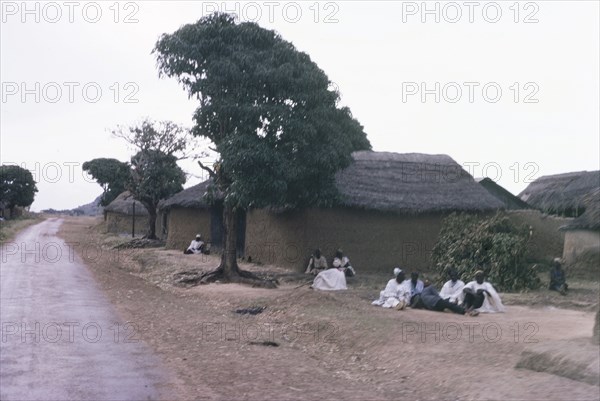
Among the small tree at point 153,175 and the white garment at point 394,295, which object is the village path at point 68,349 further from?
the small tree at point 153,175

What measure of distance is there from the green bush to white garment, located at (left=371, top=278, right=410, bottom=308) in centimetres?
372

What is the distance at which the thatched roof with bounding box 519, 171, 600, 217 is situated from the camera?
3183 cm

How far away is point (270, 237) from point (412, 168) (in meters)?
5.85

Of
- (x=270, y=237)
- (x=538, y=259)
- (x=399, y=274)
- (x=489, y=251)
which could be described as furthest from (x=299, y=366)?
(x=538, y=259)

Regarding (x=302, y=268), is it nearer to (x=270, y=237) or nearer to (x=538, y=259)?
(x=270, y=237)

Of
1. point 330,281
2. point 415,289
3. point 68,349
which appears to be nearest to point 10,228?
point 330,281

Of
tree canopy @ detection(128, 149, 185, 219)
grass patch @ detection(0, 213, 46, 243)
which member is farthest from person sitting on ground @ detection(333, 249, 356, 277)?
grass patch @ detection(0, 213, 46, 243)

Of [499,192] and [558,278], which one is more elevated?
[499,192]

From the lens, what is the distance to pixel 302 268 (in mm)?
22969

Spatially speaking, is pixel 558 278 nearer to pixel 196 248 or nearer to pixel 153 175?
pixel 196 248

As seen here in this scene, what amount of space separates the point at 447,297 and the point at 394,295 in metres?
1.07

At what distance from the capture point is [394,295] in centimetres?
1543

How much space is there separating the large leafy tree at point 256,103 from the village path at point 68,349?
4.82 metres

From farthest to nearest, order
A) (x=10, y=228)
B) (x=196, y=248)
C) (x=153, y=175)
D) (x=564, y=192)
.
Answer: (x=10, y=228) → (x=153, y=175) → (x=564, y=192) → (x=196, y=248)
